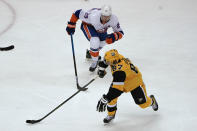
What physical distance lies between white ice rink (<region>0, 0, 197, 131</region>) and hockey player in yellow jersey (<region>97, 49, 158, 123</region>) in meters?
0.22

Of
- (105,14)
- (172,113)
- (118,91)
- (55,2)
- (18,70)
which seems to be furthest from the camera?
(55,2)

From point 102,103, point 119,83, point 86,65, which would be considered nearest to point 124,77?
point 119,83

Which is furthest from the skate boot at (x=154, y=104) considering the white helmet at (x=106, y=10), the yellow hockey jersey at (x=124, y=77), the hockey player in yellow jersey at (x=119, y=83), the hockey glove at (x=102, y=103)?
the white helmet at (x=106, y=10)

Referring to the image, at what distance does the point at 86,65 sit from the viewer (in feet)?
13.2

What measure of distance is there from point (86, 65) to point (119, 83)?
1.50 m

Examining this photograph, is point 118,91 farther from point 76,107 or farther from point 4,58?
point 4,58

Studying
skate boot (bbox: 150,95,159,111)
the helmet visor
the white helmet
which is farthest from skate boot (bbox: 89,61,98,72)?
skate boot (bbox: 150,95,159,111)

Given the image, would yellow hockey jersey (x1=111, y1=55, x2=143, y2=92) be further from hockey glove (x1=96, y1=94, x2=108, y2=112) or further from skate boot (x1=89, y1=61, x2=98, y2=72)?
skate boot (x1=89, y1=61, x2=98, y2=72)

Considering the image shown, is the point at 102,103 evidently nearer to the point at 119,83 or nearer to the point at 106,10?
the point at 119,83

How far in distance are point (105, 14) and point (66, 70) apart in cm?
96

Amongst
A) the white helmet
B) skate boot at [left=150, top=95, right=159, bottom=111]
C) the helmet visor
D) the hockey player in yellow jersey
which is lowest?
skate boot at [left=150, top=95, right=159, bottom=111]

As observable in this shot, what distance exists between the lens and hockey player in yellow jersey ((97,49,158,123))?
8.48 feet

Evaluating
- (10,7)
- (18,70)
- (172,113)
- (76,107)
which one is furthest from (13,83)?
(10,7)

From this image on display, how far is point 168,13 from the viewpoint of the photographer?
5.62 m
